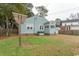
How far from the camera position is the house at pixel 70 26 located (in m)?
2.41

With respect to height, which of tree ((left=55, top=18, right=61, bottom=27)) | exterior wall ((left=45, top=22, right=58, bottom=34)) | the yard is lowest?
the yard

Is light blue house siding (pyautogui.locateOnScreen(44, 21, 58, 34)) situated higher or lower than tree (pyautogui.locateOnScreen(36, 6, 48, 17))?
lower

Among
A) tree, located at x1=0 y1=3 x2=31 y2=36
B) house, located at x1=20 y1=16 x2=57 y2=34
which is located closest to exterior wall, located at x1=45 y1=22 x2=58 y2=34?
house, located at x1=20 y1=16 x2=57 y2=34

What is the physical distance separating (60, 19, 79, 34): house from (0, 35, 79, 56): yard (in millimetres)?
51

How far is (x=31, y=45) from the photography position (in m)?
2.44

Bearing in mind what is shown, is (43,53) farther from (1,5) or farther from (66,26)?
(1,5)

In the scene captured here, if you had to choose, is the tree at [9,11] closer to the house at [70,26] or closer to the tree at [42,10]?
the tree at [42,10]

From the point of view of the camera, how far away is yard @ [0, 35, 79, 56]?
242cm

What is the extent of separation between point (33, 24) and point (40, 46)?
8.2 inches

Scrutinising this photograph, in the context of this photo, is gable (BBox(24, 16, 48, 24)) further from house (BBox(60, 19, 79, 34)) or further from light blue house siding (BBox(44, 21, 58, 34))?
house (BBox(60, 19, 79, 34))

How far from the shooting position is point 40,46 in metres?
2.44

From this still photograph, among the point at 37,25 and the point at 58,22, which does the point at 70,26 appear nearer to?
the point at 58,22

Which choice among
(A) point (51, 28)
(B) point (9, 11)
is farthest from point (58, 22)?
(B) point (9, 11)

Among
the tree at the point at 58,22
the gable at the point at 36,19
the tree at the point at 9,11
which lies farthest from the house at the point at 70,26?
the tree at the point at 9,11
